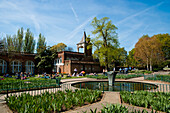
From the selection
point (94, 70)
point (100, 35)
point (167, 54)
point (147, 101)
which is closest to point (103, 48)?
point (100, 35)

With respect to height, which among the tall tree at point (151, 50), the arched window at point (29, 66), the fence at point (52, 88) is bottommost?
the fence at point (52, 88)

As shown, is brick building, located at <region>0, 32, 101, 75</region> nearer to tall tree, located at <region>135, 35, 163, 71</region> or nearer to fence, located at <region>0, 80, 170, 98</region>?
tall tree, located at <region>135, 35, 163, 71</region>

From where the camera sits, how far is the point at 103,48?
26391mm

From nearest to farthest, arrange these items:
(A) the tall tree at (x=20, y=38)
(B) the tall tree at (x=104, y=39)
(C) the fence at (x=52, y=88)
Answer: (C) the fence at (x=52, y=88), (B) the tall tree at (x=104, y=39), (A) the tall tree at (x=20, y=38)

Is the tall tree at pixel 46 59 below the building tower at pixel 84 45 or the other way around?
below

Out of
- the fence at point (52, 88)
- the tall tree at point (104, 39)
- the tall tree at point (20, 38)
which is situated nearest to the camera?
the fence at point (52, 88)

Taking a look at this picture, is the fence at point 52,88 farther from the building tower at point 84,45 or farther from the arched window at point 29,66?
the building tower at point 84,45

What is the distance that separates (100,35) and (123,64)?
33.4 m

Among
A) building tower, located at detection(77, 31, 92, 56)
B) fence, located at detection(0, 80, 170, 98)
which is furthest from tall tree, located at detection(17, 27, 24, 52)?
fence, located at detection(0, 80, 170, 98)

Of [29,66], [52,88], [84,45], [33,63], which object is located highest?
[84,45]

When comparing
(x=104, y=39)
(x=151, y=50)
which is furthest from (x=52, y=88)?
(x=151, y=50)

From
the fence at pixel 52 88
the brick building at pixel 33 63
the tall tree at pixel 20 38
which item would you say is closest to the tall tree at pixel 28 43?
the tall tree at pixel 20 38

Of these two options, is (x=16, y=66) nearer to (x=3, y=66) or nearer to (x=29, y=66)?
(x=3, y=66)

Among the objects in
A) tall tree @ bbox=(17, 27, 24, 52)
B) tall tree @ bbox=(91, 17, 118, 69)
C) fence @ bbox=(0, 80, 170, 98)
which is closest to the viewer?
fence @ bbox=(0, 80, 170, 98)
